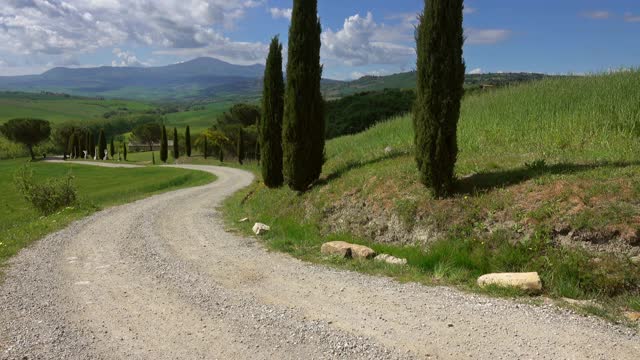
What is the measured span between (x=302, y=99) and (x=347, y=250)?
7.39m

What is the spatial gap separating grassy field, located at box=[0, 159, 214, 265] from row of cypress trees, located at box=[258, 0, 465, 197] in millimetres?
8398

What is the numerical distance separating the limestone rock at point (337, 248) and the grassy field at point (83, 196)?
798 centimetres

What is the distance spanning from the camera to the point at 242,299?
783cm

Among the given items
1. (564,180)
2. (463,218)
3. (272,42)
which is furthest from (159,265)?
(272,42)

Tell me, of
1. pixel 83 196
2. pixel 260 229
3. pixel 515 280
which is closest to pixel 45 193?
pixel 83 196

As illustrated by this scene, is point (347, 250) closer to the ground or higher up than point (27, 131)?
closer to the ground

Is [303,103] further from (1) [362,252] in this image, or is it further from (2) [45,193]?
(2) [45,193]

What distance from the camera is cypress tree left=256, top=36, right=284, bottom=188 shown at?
19359 millimetres

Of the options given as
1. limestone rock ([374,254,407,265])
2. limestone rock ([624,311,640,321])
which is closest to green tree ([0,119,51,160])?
limestone rock ([374,254,407,265])

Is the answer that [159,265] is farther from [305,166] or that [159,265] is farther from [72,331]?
[305,166]

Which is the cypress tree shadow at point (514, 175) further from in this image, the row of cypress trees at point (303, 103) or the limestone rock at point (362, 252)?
the row of cypress trees at point (303, 103)

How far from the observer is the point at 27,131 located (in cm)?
9388

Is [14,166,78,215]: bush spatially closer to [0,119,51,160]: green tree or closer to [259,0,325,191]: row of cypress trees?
[259,0,325,191]: row of cypress trees

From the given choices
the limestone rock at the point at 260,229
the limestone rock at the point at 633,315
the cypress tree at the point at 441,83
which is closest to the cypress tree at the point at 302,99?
the limestone rock at the point at 260,229
